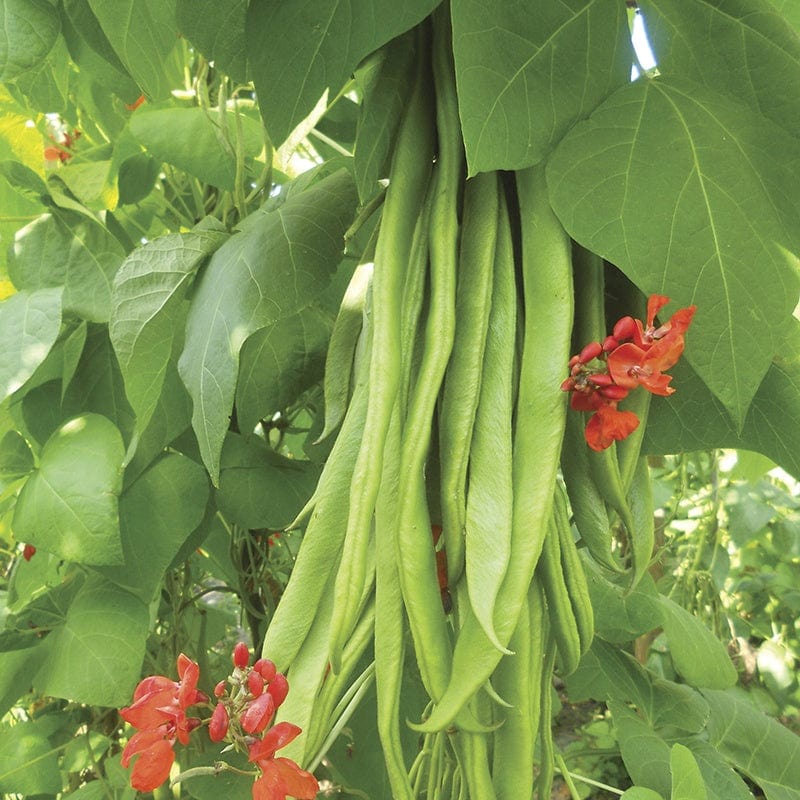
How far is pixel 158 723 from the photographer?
50 cm

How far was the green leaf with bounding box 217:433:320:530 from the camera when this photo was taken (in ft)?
2.82

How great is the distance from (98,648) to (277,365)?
0.32 metres

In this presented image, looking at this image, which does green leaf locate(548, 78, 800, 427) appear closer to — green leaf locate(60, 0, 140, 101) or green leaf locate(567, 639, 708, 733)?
green leaf locate(60, 0, 140, 101)

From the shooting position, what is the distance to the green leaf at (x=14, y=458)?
966 mm

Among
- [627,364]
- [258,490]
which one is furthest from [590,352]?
[258,490]

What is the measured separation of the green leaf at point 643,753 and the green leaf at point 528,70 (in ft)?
2.07

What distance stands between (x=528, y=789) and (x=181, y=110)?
2.25 feet

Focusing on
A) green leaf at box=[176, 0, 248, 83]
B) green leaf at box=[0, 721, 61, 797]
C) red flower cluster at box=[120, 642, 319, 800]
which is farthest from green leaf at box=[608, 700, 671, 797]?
green leaf at box=[176, 0, 248, 83]

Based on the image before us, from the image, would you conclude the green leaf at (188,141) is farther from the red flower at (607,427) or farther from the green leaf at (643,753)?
the green leaf at (643,753)

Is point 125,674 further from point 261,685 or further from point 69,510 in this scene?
point 261,685

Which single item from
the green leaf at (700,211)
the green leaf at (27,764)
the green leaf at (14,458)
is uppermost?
the green leaf at (700,211)

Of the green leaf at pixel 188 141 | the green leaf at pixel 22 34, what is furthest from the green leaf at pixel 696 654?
the green leaf at pixel 22 34

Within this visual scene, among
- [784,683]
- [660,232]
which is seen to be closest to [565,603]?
[660,232]

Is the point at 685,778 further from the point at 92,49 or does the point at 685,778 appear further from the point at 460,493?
the point at 92,49
